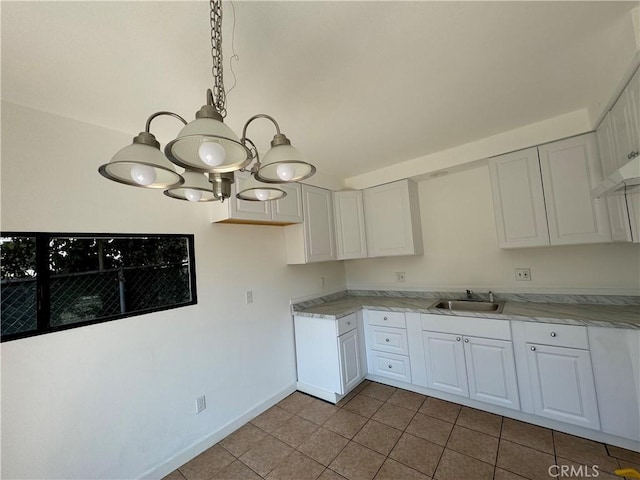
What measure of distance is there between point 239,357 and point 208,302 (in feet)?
1.98

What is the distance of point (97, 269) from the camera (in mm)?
1718

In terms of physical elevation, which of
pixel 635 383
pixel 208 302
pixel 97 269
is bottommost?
pixel 635 383

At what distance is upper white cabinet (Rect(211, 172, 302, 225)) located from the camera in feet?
7.06

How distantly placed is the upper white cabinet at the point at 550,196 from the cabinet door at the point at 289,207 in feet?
6.08

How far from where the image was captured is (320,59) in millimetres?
1377

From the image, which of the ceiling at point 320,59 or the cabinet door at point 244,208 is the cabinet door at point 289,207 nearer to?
the cabinet door at point 244,208

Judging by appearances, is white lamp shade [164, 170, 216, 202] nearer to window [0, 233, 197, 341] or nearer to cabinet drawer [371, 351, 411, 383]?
window [0, 233, 197, 341]

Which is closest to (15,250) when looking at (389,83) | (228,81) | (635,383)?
(228,81)

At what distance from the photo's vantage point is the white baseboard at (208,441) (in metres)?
1.82

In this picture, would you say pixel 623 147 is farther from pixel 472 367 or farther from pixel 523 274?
pixel 472 367

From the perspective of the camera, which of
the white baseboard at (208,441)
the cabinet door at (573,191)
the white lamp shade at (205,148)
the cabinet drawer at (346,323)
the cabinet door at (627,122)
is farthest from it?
the cabinet drawer at (346,323)

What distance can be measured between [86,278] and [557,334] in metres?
3.28

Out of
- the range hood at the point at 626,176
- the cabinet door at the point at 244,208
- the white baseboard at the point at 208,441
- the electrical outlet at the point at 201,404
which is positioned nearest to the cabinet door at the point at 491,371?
the range hood at the point at 626,176

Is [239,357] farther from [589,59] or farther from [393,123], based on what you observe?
[589,59]
